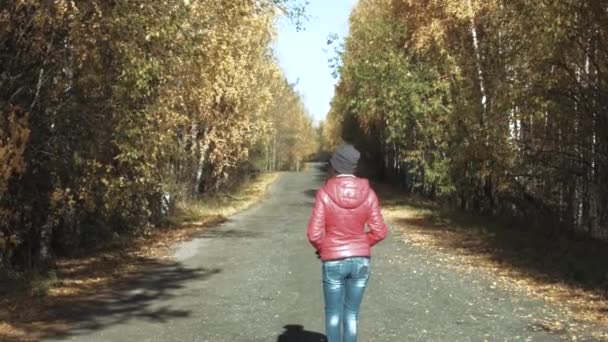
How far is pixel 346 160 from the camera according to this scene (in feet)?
19.2

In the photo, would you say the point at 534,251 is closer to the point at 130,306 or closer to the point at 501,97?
the point at 501,97

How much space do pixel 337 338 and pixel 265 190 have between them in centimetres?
4376

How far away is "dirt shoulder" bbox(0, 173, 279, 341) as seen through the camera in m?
8.70

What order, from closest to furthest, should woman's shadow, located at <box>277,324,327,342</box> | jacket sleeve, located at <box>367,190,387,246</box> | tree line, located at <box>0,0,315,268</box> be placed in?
jacket sleeve, located at <box>367,190,387,246</box>, woman's shadow, located at <box>277,324,327,342</box>, tree line, located at <box>0,0,315,268</box>

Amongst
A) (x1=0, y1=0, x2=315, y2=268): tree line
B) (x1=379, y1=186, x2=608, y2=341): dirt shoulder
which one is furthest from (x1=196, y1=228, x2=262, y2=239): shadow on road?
(x1=379, y1=186, x2=608, y2=341): dirt shoulder

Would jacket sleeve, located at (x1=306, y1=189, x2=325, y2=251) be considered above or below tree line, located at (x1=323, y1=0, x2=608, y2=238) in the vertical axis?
below

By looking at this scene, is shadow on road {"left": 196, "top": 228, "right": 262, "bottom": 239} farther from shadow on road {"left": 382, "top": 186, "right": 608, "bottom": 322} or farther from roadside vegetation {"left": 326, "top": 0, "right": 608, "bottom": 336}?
shadow on road {"left": 382, "top": 186, "right": 608, "bottom": 322}

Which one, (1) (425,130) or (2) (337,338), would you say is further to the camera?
(1) (425,130)

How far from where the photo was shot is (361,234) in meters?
5.80

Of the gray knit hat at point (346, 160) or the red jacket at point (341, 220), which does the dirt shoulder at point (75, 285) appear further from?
the gray knit hat at point (346, 160)

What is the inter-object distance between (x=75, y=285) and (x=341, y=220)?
7388 millimetres

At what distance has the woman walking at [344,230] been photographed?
18.8 feet

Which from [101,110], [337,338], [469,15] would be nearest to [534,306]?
[337,338]

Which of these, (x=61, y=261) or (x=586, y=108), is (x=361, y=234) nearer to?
(x=586, y=108)
